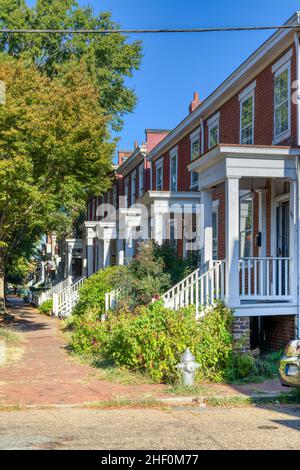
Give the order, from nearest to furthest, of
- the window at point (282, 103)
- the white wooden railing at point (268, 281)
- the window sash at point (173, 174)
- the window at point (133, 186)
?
the white wooden railing at point (268, 281), the window at point (282, 103), the window sash at point (173, 174), the window at point (133, 186)

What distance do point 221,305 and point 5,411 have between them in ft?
16.6

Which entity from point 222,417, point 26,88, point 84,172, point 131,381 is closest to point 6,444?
point 222,417

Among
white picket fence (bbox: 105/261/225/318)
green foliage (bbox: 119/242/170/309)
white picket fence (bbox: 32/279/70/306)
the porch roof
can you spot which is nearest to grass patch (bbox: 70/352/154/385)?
white picket fence (bbox: 105/261/225/318)

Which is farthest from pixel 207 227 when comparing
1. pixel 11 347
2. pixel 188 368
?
pixel 11 347

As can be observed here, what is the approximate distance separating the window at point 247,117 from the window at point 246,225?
1.50 m

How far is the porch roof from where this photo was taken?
12734mm

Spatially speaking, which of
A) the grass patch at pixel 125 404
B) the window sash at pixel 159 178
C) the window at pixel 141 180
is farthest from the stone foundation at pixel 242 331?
the window at pixel 141 180

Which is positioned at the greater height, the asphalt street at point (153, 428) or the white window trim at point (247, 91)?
the white window trim at point (247, 91)

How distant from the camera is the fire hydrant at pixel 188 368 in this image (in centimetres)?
1088

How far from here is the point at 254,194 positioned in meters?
15.9

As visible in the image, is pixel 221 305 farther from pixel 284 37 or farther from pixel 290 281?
pixel 284 37

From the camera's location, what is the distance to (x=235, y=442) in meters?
7.07

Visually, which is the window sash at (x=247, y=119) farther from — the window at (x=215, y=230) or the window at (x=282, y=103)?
the window at (x=215, y=230)

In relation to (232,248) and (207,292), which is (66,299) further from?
(232,248)
